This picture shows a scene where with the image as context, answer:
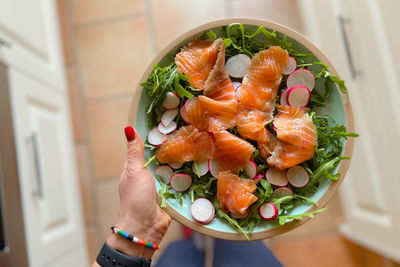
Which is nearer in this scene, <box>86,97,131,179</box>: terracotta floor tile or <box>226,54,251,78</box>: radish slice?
<box>226,54,251,78</box>: radish slice

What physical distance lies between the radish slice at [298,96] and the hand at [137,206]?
0.38 meters

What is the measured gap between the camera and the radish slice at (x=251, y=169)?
796 millimetres

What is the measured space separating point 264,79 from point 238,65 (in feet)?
0.25

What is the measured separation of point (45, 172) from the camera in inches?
59.3

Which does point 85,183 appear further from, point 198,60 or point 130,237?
point 198,60

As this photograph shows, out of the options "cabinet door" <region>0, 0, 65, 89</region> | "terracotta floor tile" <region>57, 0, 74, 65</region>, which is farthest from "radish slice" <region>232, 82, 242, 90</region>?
"terracotta floor tile" <region>57, 0, 74, 65</region>

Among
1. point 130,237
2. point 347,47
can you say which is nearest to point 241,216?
point 130,237

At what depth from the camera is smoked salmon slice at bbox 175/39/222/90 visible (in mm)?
783

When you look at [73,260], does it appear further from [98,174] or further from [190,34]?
[190,34]

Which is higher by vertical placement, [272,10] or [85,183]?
[272,10]

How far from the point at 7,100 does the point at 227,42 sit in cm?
97

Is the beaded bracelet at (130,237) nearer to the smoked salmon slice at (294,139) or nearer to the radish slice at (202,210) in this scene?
the radish slice at (202,210)

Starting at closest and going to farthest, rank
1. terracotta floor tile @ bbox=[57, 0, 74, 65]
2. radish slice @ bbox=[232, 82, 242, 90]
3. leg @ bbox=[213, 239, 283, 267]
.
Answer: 1. radish slice @ bbox=[232, 82, 242, 90]
2. leg @ bbox=[213, 239, 283, 267]
3. terracotta floor tile @ bbox=[57, 0, 74, 65]

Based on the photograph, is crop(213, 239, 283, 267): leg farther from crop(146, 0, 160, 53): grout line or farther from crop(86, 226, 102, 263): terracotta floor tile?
crop(146, 0, 160, 53): grout line
